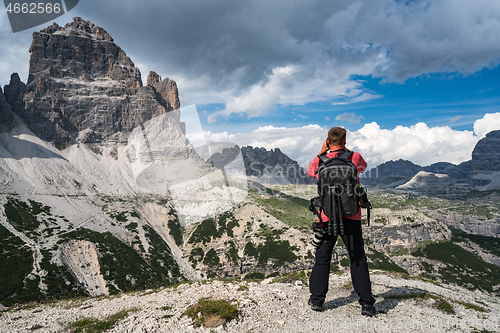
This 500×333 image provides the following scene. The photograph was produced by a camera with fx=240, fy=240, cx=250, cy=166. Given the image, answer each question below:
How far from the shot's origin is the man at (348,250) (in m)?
7.04

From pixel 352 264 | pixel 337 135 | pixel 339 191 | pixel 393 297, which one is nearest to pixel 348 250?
pixel 352 264

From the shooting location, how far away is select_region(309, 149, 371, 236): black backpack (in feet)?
22.0

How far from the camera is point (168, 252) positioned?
111m

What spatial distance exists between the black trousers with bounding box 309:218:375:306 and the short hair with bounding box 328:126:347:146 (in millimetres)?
2408

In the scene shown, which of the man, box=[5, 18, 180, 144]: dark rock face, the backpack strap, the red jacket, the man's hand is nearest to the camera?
the man

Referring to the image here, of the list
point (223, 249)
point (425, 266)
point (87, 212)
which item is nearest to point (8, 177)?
point (87, 212)

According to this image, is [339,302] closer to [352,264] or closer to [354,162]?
[352,264]

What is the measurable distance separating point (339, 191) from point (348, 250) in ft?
5.79

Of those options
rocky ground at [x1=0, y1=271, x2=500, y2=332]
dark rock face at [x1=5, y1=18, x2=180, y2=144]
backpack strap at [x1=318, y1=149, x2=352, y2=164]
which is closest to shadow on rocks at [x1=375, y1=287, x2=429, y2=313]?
rocky ground at [x1=0, y1=271, x2=500, y2=332]

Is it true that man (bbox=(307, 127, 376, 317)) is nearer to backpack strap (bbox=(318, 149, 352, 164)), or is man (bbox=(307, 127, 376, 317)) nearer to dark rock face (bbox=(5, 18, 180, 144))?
backpack strap (bbox=(318, 149, 352, 164))

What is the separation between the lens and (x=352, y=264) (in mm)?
7227

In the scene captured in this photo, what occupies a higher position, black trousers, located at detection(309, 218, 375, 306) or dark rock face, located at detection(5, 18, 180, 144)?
dark rock face, located at detection(5, 18, 180, 144)

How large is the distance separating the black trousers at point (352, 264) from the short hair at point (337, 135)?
2408 millimetres

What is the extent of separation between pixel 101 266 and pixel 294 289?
9089 centimetres
